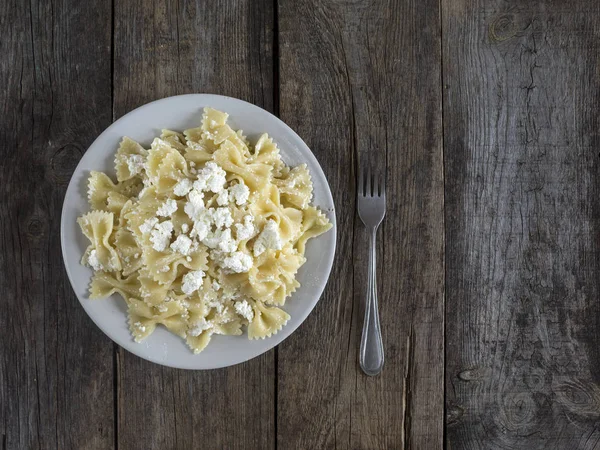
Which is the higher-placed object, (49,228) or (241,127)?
(241,127)

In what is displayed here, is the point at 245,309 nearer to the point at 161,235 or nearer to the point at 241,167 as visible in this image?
the point at 161,235

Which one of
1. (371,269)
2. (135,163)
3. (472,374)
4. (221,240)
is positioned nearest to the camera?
(221,240)

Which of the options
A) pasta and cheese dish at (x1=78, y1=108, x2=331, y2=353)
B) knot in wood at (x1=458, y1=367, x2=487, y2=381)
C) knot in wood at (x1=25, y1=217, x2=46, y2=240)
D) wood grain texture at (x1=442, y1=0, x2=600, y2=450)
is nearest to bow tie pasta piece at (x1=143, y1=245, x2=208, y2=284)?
pasta and cheese dish at (x1=78, y1=108, x2=331, y2=353)

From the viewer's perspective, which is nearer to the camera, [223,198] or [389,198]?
[223,198]

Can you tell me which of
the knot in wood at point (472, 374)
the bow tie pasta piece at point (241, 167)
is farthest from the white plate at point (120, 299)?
the knot in wood at point (472, 374)

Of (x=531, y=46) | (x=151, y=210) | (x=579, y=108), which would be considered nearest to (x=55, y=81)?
(x=151, y=210)

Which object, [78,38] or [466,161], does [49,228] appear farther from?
[466,161]

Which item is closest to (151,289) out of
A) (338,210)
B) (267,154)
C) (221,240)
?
(221,240)
